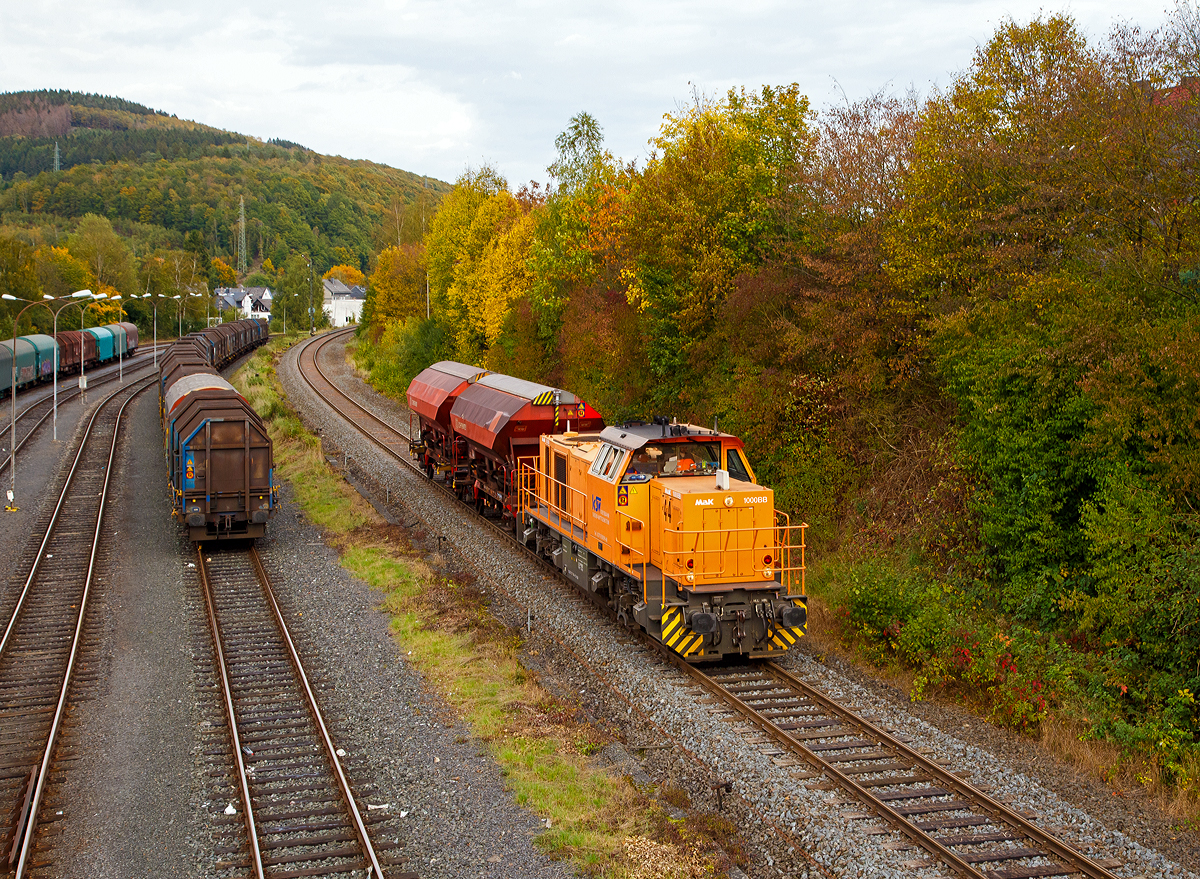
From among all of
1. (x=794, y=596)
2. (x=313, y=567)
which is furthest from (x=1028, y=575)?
(x=313, y=567)

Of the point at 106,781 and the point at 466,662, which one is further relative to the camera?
the point at 466,662

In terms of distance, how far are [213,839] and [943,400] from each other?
15.1 meters

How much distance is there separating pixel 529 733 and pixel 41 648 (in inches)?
371

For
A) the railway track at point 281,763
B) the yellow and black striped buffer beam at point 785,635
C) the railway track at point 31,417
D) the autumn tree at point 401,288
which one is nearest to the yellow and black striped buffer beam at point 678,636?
the yellow and black striped buffer beam at point 785,635

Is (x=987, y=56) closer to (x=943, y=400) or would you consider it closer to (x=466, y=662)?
(x=943, y=400)

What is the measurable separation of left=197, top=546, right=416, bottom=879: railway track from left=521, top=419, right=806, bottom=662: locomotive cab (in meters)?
5.33

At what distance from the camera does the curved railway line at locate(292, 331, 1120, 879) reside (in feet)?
29.9

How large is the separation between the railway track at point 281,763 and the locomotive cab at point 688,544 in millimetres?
5329

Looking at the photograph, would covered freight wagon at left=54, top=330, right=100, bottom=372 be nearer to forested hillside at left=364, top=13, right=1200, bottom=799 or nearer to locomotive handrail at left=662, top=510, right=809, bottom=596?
forested hillside at left=364, top=13, right=1200, bottom=799

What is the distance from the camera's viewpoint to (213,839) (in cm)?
977

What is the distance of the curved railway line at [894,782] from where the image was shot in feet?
29.9

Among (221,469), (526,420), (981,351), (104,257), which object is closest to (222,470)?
(221,469)

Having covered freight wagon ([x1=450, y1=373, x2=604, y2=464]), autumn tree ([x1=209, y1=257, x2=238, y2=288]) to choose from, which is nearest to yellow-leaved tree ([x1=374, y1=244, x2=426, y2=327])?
covered freight wagon ([x1=450, y1=373, x2=604, y2=464])

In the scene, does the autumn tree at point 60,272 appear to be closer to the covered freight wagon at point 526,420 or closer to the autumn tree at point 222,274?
the autumn tree at point 222,274
